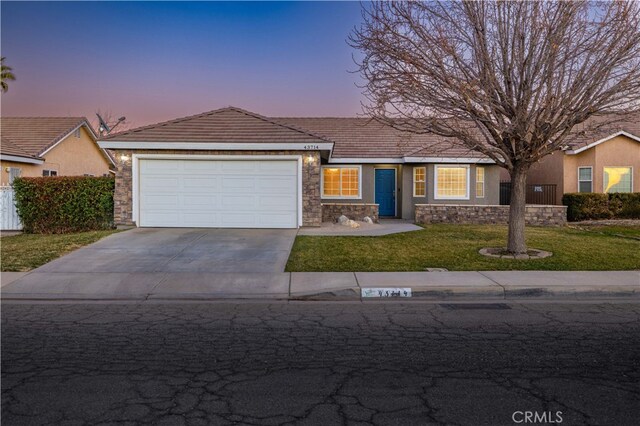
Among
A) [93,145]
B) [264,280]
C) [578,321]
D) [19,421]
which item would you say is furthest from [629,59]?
[93,145]

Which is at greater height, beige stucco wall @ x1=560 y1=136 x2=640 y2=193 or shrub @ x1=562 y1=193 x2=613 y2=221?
beige stucco wall @ x1=560 y1=136 x2=640 y2=193

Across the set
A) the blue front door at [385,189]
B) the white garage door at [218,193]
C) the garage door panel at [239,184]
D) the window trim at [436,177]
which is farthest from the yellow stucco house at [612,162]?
the garage door panel at [239,184]

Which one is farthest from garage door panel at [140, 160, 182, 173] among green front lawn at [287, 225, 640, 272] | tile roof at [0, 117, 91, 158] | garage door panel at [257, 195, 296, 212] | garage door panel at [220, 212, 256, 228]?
tile roof at [0, 117, 91, 158]

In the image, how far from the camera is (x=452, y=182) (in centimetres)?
2144

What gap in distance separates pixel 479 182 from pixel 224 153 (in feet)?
38.9

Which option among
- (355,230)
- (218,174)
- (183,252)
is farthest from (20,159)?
(355,230)

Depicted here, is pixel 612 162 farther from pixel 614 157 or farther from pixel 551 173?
pixel 551 173

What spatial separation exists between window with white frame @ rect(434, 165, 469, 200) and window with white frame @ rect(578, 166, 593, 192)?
5937mm

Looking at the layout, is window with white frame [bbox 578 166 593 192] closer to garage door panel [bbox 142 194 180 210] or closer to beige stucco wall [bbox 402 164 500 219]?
beige stucco wall [bbox 402 164 500 219]

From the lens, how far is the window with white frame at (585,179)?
73.6ft

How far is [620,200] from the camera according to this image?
20578 mm

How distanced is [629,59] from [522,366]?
27.9ft

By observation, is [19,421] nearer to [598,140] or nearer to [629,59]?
[629,59]

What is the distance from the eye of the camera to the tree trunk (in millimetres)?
11469
